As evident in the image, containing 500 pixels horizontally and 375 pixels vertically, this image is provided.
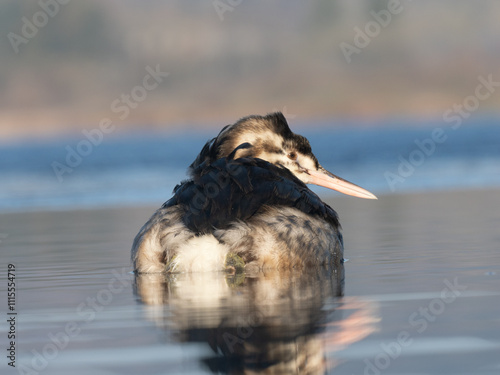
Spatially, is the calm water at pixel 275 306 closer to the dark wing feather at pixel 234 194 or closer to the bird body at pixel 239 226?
the bird body at pixel 239 226

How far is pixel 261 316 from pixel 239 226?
5.58 ft

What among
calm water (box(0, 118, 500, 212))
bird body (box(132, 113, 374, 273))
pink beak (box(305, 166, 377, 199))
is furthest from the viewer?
calm water (box(0, 118, 500, 212))

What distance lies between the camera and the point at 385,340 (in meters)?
5.28

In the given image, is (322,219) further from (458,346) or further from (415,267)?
(458,346)

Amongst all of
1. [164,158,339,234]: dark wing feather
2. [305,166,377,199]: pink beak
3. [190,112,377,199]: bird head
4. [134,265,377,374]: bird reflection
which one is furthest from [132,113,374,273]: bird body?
[305,166,377,199]: pink beak

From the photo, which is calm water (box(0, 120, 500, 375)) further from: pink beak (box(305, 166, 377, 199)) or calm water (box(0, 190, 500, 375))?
pink beak (box(305, 166, 377, 199))

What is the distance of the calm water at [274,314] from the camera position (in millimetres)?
4938

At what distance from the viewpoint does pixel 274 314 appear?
607 centimetres

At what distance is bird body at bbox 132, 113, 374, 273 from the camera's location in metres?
7.65

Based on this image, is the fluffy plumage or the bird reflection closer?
the bird reflection

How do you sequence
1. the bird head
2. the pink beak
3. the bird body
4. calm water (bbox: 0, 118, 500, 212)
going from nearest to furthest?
the bird body
the bird head
the pink beak
calm water (bbox: 0, 118, 500, 212)

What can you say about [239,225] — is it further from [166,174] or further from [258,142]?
[166,174]

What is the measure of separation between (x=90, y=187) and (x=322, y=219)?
13.9 metres

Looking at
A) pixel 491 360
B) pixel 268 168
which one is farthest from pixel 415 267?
pixel 491 360
